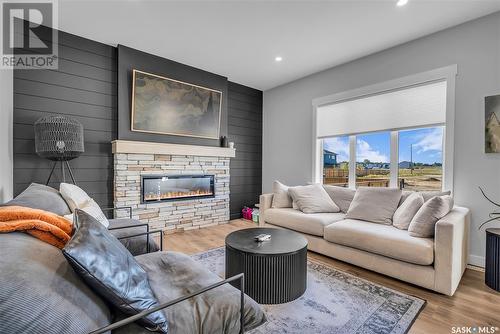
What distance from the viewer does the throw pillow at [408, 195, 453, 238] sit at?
2250 millimetres

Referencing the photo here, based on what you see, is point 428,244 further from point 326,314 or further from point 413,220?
point 326,314

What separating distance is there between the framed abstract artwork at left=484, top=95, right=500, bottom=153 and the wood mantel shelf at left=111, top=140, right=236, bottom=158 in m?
3.56

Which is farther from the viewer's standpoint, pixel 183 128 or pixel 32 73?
pixel 183 128

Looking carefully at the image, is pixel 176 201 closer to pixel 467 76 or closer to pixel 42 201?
pixel 42 201

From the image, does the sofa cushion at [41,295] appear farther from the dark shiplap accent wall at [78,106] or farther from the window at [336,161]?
the window at [336,161]

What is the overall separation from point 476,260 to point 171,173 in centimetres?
410

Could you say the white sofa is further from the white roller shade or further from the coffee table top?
the white roller shade

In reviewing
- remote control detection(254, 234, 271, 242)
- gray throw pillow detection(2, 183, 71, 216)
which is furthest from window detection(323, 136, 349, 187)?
gray throw pillow detection(2, 183, 71, 216)

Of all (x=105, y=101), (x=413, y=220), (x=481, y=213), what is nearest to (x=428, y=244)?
(x=413, y=220)

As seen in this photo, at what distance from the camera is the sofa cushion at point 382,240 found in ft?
7.01

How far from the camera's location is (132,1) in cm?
252

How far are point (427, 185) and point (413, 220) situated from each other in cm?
106

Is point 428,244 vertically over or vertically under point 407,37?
under

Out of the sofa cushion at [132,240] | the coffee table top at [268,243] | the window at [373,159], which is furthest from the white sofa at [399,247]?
the sofa cushion at [132,240]
